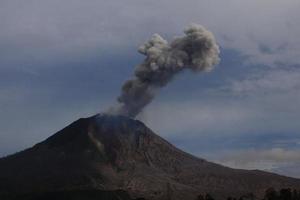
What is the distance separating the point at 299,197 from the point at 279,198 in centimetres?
770

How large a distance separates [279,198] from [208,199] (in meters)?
26.3

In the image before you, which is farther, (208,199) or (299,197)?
(208,199)

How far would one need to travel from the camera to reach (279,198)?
156 m

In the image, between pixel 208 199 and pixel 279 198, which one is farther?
pixel 208 199

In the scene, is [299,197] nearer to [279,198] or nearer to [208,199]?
[279,198]

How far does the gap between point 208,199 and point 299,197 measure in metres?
27.2

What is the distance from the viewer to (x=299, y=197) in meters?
161

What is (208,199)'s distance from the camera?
177m

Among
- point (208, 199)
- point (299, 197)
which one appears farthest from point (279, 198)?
point (208, 199)
